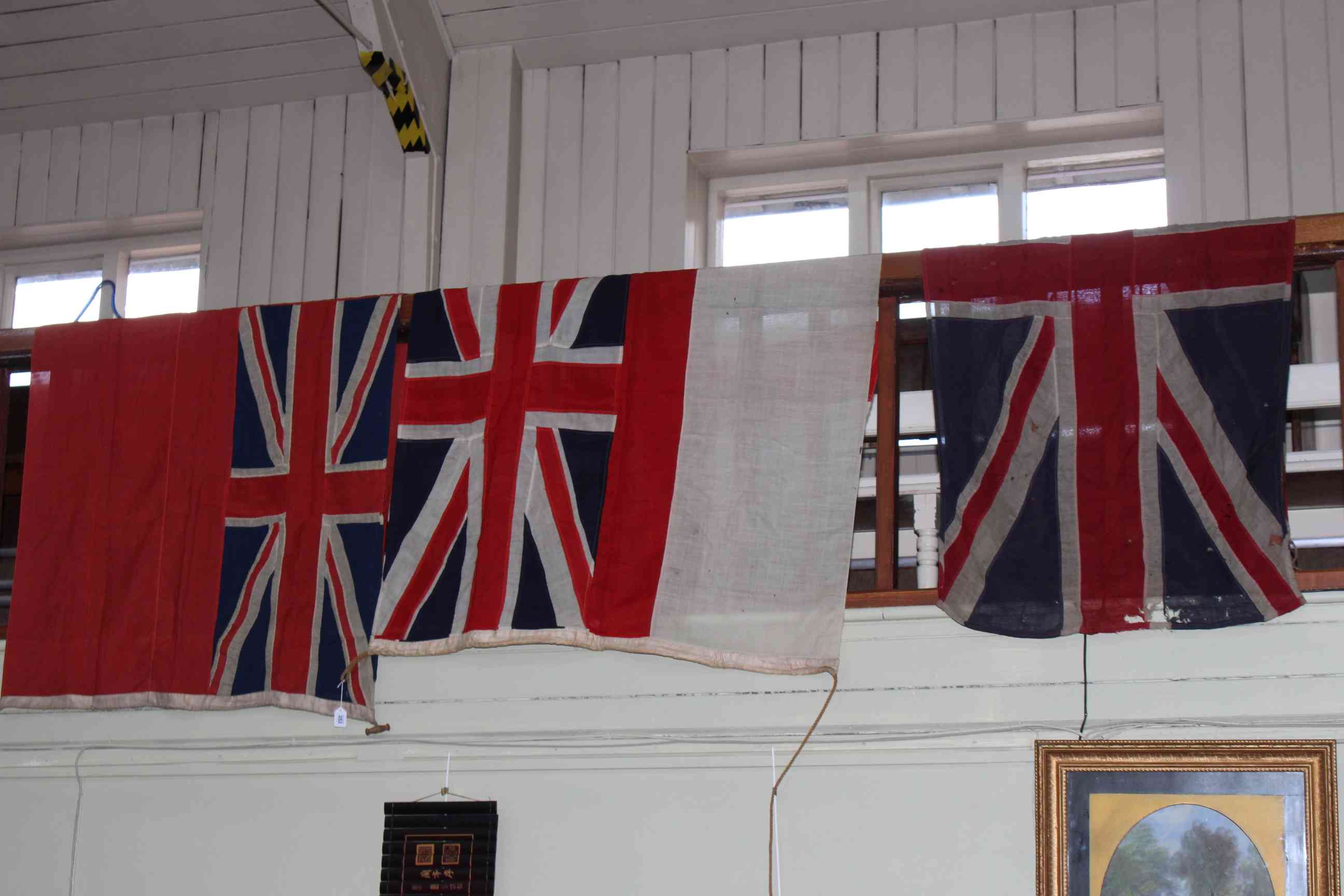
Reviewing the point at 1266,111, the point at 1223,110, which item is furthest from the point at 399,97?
the point at 1266,111

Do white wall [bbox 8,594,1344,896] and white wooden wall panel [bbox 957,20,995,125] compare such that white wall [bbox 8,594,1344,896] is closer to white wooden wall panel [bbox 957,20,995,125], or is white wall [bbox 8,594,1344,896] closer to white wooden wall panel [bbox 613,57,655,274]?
white wooden wall panel [bbox 613,57,655,274]

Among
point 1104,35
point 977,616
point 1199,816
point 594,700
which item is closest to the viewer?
point 1199,816

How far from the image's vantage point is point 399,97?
5523 millimetres

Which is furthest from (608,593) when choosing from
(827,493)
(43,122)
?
(43,122)

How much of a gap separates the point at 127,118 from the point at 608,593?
3.82 metres

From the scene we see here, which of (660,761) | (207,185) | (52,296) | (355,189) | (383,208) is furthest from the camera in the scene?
(52,296)

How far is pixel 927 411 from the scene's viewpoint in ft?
12.6

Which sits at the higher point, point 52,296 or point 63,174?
point 63,174

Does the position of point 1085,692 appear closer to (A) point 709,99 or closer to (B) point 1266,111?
(B) point 1266,111

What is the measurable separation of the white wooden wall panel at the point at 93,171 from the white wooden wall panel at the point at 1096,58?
11.5 ft

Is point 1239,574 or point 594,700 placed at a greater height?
point 1239,574

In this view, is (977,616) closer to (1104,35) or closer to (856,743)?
(856,743)

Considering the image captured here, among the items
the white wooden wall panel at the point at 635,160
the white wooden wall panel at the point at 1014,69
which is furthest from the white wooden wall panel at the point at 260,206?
the white wooden wall panel at the point at 1014,69

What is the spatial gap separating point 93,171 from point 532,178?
1.97 m
